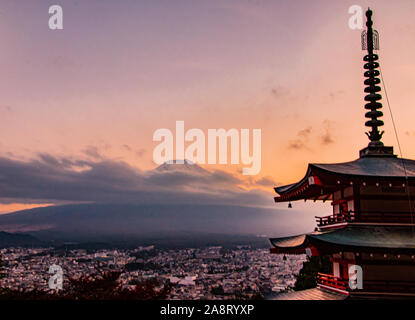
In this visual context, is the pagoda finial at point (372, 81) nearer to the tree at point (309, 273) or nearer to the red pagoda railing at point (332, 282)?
the red pagoda railing at point (332, 282)

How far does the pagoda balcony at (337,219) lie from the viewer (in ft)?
49.2

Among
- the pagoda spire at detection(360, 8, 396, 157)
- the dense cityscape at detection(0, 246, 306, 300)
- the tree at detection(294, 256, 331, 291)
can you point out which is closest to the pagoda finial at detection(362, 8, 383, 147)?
the pagoda spire at detection(360, 8, 396, 157)

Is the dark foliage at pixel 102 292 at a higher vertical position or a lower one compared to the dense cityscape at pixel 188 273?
higher

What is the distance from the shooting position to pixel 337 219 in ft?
52.4

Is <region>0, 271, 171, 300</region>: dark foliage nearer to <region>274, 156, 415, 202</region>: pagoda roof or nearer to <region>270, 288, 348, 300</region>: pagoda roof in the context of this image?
<region>270, 288, 348, 300</region>: pagoda roof

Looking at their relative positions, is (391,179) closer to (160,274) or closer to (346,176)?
(346,176)

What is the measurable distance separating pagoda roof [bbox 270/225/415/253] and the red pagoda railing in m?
1.89

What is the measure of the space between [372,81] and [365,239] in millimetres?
8403

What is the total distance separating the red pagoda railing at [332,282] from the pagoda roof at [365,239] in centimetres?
189

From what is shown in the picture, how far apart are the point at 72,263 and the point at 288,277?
24.3 meters

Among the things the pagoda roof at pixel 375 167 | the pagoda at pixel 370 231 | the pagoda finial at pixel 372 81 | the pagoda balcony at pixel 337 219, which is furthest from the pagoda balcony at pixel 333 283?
the pagoda finial at pixel 372 81

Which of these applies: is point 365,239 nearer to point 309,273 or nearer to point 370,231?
point 370,231

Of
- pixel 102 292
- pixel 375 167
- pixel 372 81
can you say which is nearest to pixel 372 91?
pixel 372 81

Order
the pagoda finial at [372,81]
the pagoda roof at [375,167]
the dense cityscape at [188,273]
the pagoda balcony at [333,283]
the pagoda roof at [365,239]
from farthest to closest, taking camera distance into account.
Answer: the dense cityscape at [188,273]
the pagoda finial at [372,81]
the pagoda balcony at [333,283]
the pagoda roof at [375,167]
the pagoda roof at [365,239]
